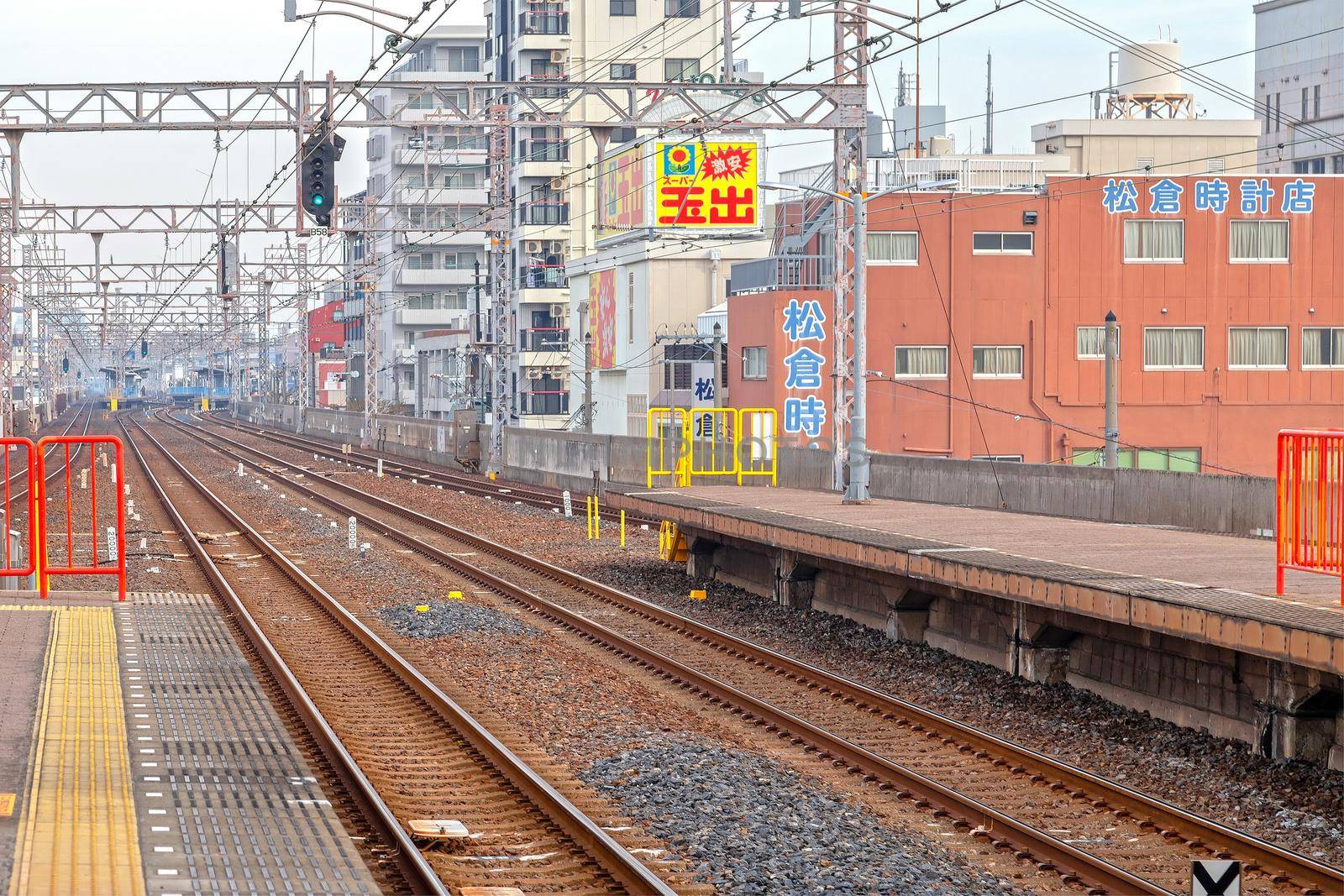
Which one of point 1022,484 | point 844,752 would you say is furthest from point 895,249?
point 844,752

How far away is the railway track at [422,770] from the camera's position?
28.8ft

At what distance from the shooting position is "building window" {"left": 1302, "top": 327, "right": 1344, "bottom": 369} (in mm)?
45594

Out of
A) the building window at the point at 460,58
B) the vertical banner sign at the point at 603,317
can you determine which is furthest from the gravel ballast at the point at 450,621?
the building window at the point at 460,58

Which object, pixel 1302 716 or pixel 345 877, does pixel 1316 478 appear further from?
pixel 345 877

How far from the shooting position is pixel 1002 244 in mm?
45000

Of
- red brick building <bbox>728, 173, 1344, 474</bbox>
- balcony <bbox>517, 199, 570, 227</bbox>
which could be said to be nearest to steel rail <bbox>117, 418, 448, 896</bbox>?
red brick building <bbox>728, 173, 1344, 474</bbox>

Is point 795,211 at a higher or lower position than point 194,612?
higher

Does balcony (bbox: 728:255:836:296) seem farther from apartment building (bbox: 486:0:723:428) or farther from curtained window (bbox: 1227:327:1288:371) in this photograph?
apartment building (bbox: 486:0:723:428)

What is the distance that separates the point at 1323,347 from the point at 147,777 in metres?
42.0

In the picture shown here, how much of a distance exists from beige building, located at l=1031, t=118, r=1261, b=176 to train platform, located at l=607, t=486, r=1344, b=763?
35.0 meters

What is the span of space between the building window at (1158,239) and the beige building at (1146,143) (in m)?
8.43

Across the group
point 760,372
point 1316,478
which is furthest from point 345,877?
point 760,372

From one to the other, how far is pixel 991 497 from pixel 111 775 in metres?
17.8

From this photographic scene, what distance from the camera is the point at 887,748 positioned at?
1218 cm
